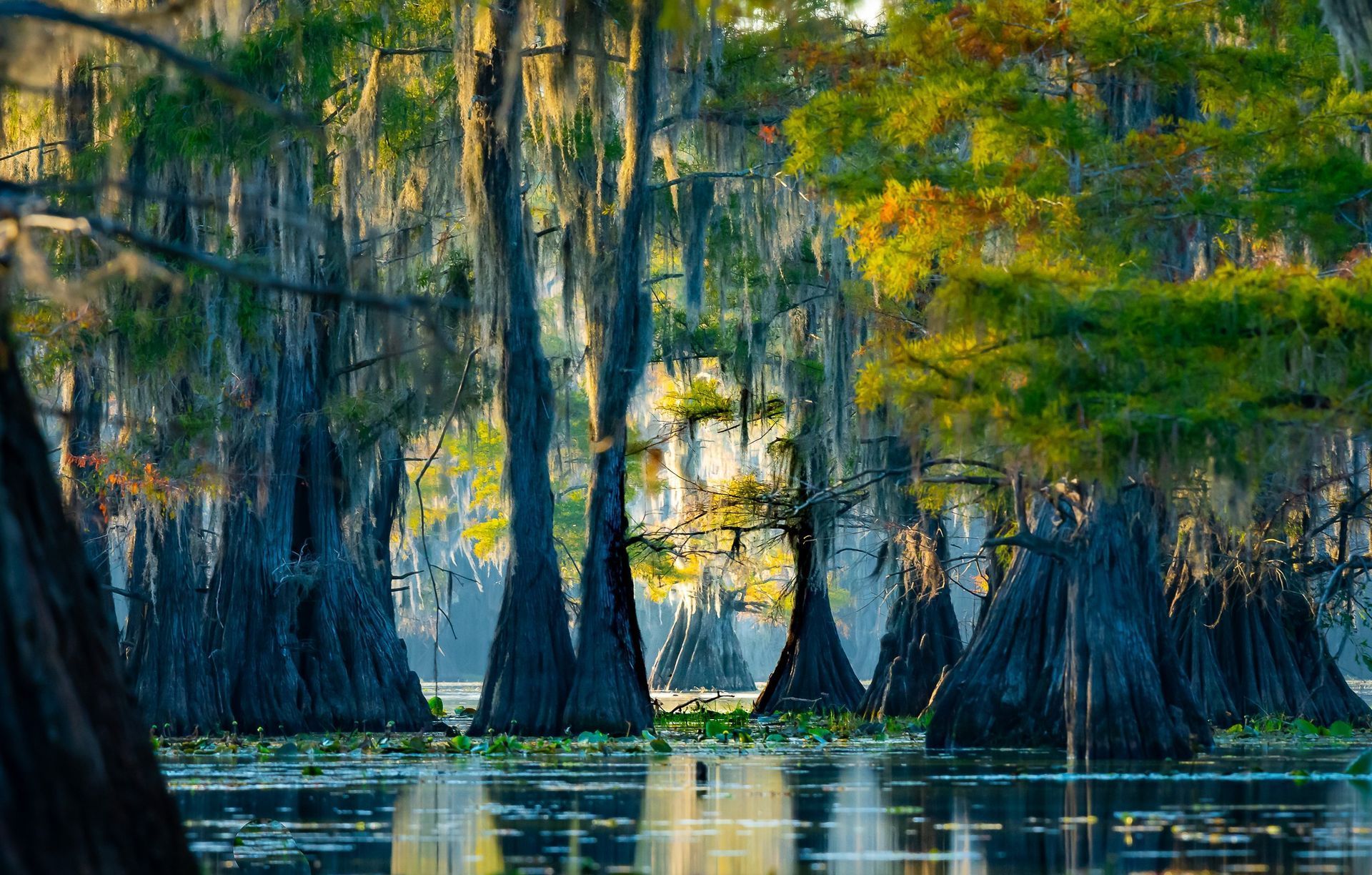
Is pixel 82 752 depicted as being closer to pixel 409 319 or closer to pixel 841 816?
pixel 841 816

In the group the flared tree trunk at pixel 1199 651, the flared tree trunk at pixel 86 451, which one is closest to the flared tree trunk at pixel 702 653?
the flared tree trunk at pixel 1199 651

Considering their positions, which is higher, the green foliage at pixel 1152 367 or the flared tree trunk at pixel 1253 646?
the green foliage at pixel 1152 367

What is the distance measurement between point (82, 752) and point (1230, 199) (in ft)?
A: 40.1

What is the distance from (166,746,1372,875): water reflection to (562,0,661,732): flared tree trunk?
3.49 metres

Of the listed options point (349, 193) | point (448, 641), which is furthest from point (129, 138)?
point (448, 641)

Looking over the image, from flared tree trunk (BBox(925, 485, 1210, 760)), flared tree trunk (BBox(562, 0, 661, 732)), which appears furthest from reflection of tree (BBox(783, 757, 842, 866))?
flared tree trunk (BBox(562, 0, 661, 732))

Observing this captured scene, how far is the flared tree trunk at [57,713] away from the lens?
4.61m

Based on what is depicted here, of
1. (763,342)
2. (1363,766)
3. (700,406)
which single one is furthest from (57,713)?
(700,406)

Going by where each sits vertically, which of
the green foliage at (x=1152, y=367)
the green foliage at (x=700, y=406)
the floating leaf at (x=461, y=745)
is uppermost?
the green foliage at (x=700, y=406)

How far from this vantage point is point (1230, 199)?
604 inches

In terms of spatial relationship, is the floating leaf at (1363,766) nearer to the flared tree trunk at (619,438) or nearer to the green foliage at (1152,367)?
the green foliage at (1152,367)

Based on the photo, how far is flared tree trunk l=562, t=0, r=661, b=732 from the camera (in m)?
21.2

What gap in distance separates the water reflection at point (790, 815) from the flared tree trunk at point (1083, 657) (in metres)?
0.76

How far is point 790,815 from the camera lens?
37.9ft
